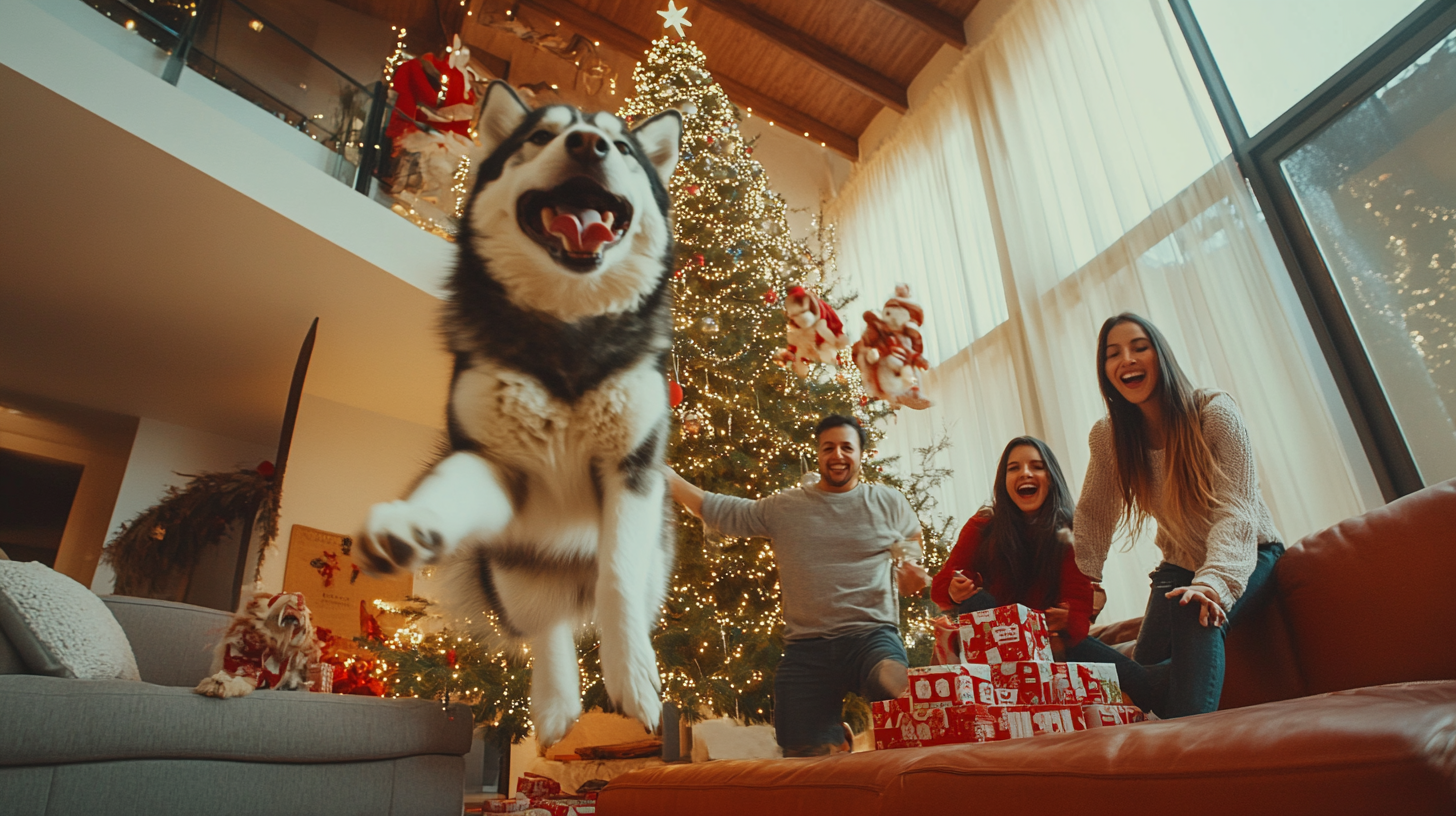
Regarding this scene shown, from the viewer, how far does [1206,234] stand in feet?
10.8

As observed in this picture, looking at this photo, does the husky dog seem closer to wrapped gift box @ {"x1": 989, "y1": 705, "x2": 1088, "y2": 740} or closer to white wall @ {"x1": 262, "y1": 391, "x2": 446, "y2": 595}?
white wall @ {"x1": 262, "y1": 391, "x2": 446, "y2": 595}

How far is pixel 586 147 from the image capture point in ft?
1.54

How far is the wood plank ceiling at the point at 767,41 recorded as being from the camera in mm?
5023

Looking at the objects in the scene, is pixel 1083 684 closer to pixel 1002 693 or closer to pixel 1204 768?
pixel 1002 693

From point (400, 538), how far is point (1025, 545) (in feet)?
5.77

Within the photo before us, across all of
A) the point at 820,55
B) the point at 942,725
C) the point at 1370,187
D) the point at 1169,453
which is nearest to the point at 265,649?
the point at 942,725

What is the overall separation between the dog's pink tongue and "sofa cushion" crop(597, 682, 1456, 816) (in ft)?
2.39

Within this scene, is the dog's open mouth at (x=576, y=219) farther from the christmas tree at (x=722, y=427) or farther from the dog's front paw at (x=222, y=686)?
the dog's front paw at (x=222, y=686)

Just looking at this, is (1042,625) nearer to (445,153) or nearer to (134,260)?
(445,153)

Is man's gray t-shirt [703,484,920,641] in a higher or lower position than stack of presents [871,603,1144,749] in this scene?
higher

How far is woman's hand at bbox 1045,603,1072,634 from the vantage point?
1593 mm

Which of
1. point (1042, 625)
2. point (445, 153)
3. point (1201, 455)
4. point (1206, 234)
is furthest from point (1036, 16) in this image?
point (445, 153)

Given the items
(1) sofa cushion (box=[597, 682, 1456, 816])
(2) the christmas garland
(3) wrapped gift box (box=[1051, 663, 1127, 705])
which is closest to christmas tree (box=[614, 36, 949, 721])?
(3) wrapped gift box (box=[1051, 663, 1127, 705])

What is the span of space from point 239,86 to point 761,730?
3.54 m
